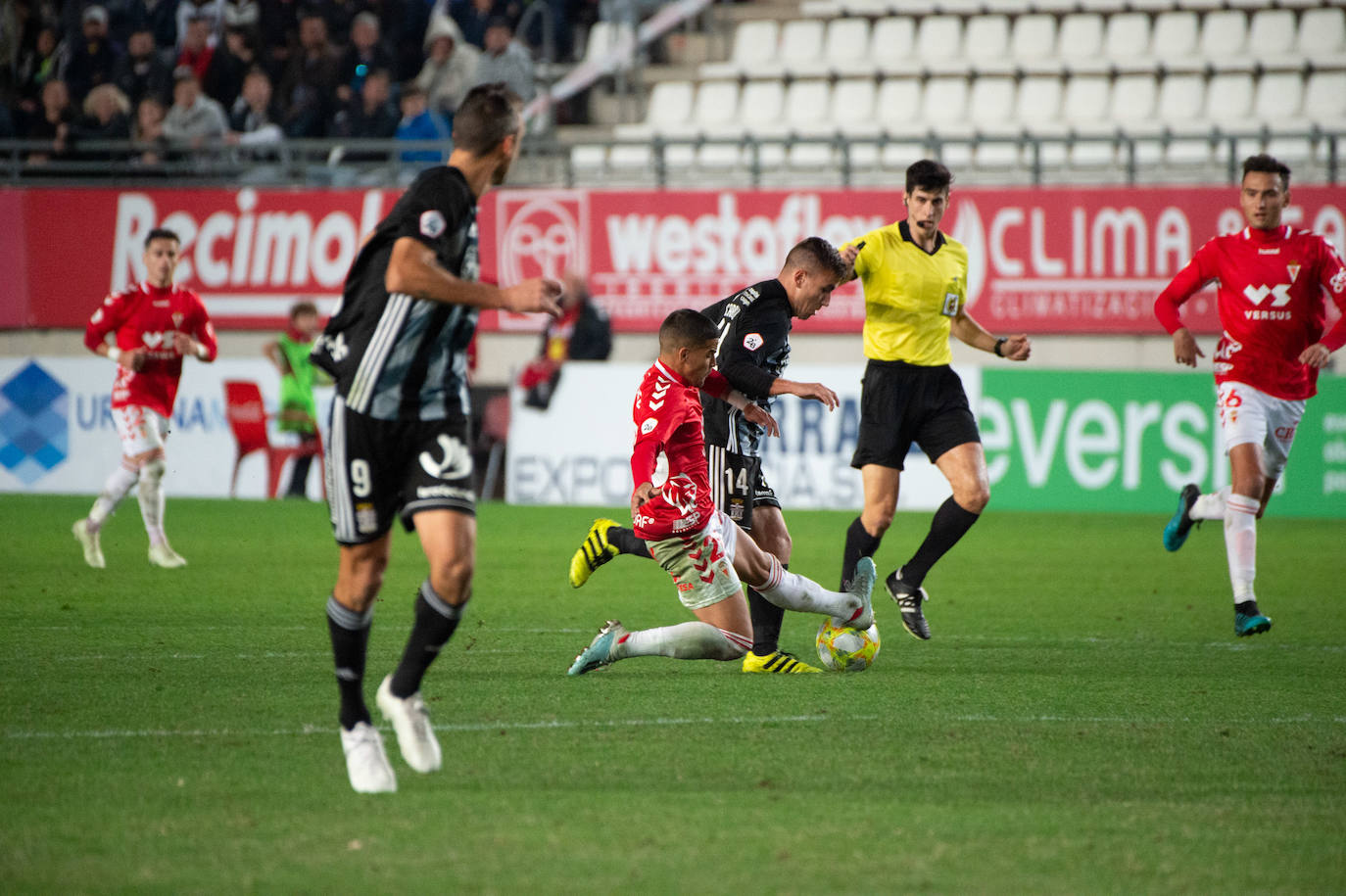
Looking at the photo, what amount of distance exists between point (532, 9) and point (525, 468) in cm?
752

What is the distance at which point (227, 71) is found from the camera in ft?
72.0

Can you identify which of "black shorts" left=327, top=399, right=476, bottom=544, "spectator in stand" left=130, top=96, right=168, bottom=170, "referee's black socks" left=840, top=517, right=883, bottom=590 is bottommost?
"referee's black socks" left=840, top=517, right=883, bottom=590

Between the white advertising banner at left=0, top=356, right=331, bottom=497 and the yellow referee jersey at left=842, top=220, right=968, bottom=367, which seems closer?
the yellow referee jersey at left=842, top=220, right=968, bottom=367

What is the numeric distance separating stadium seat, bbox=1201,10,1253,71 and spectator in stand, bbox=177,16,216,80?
12.7 metres

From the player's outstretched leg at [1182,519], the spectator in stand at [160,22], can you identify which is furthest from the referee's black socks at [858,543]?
the spectator in stand at [160,22]

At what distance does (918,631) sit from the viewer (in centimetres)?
819

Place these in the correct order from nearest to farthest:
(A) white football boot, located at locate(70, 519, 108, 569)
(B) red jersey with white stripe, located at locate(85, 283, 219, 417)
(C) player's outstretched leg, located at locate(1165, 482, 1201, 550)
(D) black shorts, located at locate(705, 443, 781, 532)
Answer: (D) black shorts, located at locate(705, 443, 781, 532) < (C) player's outstretched leg, located at locate(1165, 482, 1201, 550) < (A) white football boot, located at locate(70, 519, 108, 569) < (B) red jersey with white stripe, located at locate(85, 283, 219, 417)

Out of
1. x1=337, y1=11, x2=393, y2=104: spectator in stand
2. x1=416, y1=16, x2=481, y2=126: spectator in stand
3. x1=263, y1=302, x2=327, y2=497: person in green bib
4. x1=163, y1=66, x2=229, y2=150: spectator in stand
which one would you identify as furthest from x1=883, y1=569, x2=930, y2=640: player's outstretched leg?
x1=337, y1=11, x2=393, y2=104: spectator in stand

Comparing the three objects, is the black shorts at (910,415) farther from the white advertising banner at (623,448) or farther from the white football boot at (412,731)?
the white advertising banner at (623,448)

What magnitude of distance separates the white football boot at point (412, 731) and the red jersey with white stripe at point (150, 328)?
22.6ft

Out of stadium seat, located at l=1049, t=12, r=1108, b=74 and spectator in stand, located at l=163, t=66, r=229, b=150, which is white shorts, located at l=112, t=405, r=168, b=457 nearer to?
spectator in stand, located at l=163, t=66, r=229, b=150

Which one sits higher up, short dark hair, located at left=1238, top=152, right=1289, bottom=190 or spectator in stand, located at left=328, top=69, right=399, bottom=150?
spectator in stand, located at left=328, top=69, right=399, bottom=150

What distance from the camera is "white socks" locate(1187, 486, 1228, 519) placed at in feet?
29.5

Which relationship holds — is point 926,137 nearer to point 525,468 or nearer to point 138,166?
point 525,468
